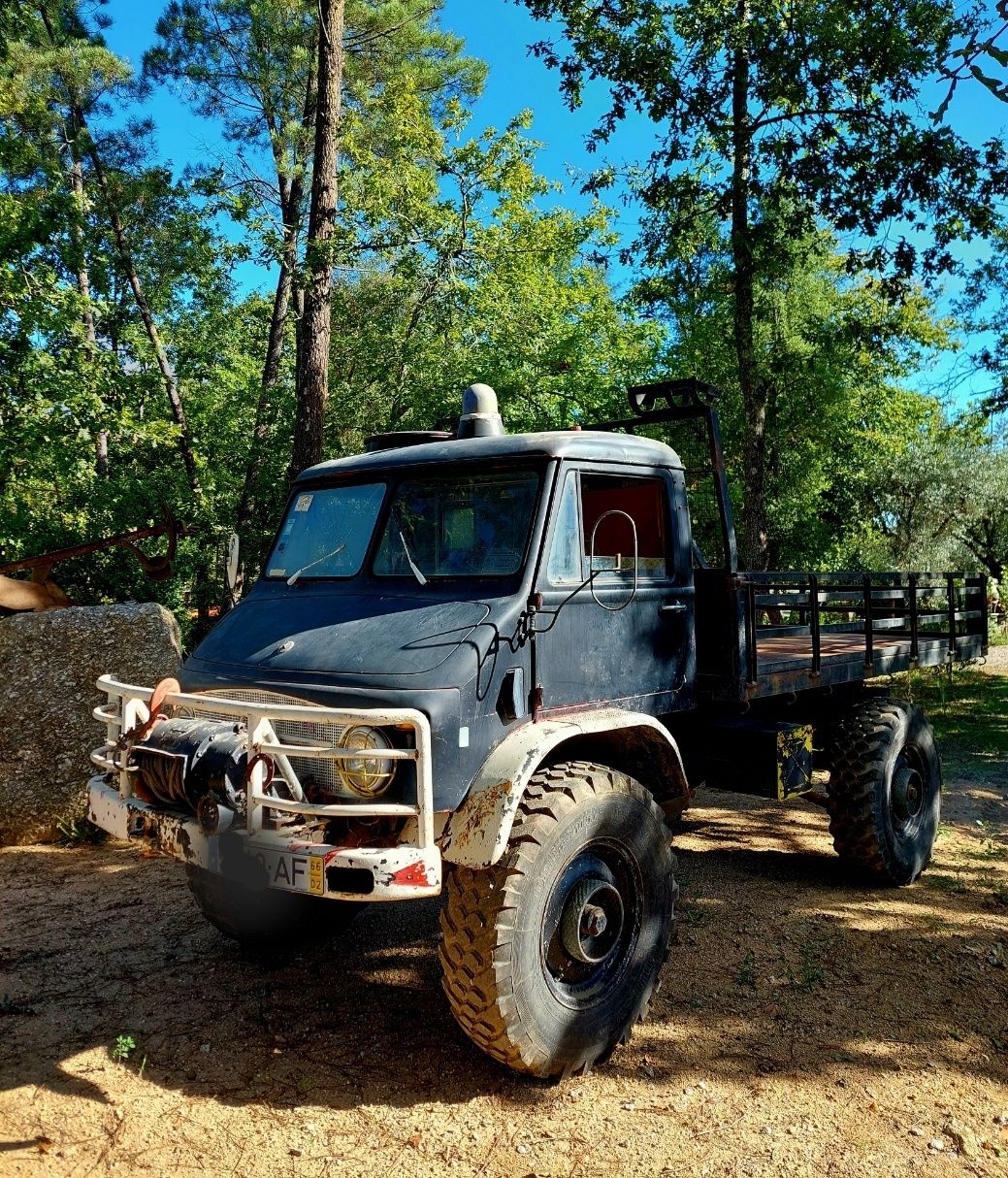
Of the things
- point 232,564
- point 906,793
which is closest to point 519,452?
point 232,564

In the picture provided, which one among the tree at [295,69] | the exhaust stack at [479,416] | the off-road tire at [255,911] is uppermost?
the tree at [295,69]

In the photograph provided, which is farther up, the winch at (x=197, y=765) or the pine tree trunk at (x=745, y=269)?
the pine tree trunk at (x=745, y=269)

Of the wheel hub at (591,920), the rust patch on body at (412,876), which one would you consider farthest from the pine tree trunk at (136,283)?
the rust patch on body at (412,876)

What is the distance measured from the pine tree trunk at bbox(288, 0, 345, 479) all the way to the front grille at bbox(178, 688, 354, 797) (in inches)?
297

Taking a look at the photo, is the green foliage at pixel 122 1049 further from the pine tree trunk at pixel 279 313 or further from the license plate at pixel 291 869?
the pine tree trunk at pixel 279 313

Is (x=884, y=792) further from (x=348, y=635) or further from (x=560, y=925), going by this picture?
(x=348, y=635)

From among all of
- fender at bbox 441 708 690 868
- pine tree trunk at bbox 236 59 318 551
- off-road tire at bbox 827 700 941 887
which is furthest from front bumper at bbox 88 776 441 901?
pine tree trunk at bbox 236 59 318 551

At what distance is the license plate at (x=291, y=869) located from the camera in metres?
3.03

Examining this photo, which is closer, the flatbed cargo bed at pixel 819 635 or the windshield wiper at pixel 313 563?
the windshield wiper at pixel 313 563

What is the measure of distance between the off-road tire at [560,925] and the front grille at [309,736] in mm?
570

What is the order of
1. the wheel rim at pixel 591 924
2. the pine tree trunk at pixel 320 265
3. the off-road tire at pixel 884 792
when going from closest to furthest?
the wheel rim at pixel 591 924, the off-road tire at pixel 884 792, the pine tree trunk at pixel 320 265

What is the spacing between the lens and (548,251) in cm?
1695

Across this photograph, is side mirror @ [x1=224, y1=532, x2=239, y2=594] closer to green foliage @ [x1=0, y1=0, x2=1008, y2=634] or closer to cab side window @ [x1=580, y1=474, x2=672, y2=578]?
cab side window @ [x1=580, y1=474, x2=672, y2=578]

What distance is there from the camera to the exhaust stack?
15.4 ft
